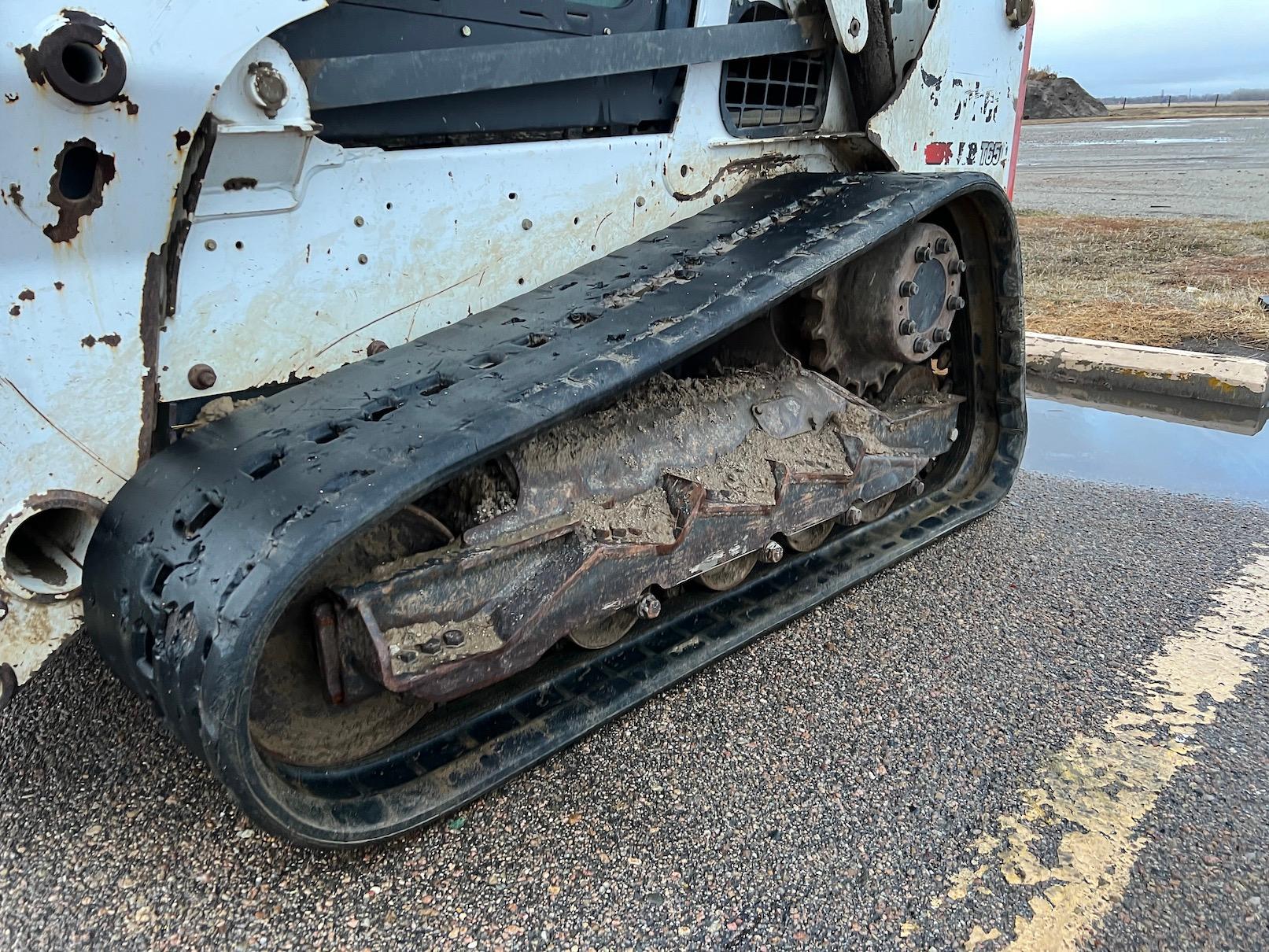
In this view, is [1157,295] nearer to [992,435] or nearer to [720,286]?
[992,435]

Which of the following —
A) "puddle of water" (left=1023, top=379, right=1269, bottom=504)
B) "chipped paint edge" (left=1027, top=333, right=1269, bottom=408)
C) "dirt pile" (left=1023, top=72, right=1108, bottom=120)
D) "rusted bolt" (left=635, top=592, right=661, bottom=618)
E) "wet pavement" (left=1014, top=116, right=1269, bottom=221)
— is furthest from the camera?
"dirt pile" (left=1023, top=72, right=1108, bottom=120)

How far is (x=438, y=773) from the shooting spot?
6.13 feet

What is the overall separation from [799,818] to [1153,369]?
3733 mm

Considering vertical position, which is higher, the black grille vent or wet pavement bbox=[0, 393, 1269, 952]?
the black grille vent

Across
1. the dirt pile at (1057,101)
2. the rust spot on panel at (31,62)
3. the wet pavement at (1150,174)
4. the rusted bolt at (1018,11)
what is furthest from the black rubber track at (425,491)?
the dirt pile at (1057,101)

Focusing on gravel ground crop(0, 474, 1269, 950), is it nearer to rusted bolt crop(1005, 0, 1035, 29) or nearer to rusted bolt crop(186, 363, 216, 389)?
rusted bolt crop(186, 363, 216, 389)

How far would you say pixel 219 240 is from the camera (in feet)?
5.36

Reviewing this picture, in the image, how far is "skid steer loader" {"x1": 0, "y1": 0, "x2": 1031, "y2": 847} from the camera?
146cm

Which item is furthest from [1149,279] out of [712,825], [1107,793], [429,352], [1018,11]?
[429,352]

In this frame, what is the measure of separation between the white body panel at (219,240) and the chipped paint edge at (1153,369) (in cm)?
340

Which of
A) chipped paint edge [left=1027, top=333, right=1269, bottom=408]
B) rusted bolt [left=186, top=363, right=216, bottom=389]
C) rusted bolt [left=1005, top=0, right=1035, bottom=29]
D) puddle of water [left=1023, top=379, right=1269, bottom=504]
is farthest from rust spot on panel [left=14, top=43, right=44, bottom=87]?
chipped paint edge [left=1027, top=333, right=1269, bottom=408]

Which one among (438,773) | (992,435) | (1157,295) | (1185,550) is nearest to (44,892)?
(438,773)

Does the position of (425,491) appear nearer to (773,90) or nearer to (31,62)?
(31,62)

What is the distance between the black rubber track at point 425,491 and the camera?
144 centimetres
